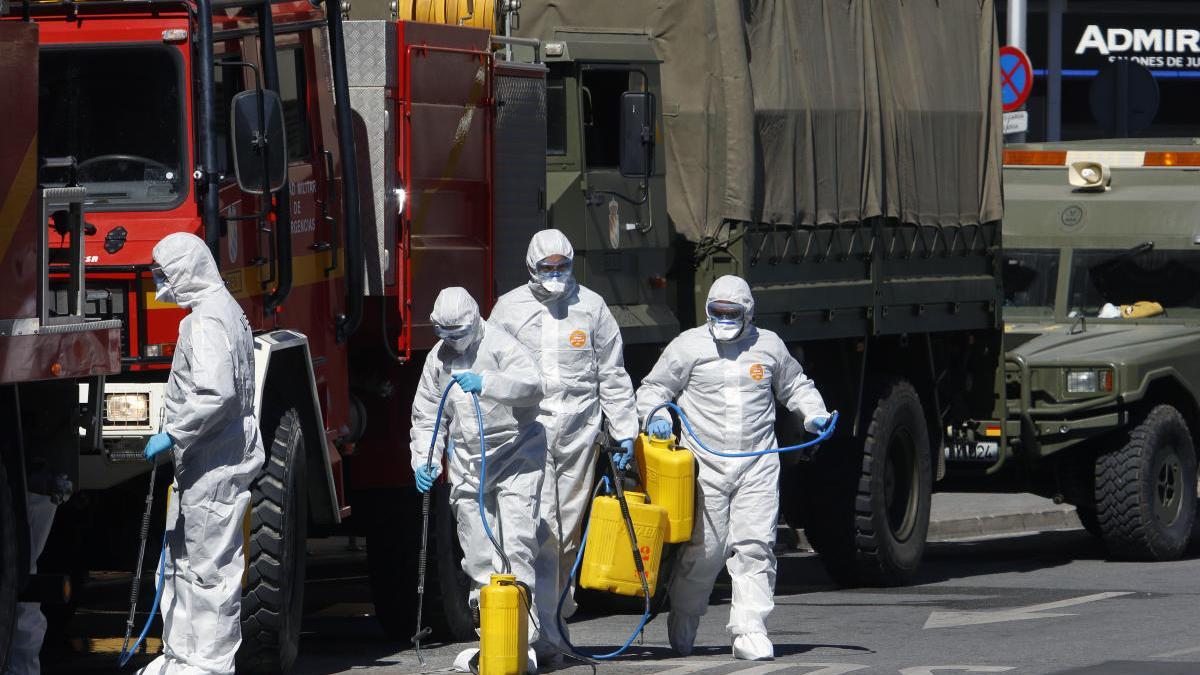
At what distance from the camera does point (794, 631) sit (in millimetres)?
10914

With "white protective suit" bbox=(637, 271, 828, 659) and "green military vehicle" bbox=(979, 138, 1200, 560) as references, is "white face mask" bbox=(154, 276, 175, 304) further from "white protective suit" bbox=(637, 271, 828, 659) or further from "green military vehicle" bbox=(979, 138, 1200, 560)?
"green military vehicle" bbox=(979, 138, 1200, 560)

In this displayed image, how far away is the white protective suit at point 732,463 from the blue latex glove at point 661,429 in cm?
7

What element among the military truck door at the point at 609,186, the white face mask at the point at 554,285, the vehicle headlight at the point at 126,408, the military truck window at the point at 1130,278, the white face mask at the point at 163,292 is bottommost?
the vehicle headlight at the point at 126,408

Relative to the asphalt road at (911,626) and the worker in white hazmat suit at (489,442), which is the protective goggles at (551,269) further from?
the asphalt road at (911,626)

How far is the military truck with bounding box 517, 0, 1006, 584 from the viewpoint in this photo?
450 inches

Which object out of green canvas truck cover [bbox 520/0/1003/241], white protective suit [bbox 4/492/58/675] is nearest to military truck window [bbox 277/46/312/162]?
white protective suit [bbox 4/492/58/675]

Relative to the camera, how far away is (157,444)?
8125mm

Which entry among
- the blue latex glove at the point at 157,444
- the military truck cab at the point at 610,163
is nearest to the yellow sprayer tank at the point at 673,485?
the military truck cab at the point at 610,163

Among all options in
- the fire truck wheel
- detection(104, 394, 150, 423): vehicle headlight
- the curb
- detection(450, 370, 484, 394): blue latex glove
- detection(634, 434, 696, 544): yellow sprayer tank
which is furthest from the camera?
the curb

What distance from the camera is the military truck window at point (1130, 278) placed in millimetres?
15562

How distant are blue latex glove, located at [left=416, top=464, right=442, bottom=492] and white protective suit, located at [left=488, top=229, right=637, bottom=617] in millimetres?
525

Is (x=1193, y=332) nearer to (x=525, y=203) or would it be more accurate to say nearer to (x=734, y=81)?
(x=734, y=81)

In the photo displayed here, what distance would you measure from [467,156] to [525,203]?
1.51 feet

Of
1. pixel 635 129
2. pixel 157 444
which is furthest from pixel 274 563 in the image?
pixel 635 129
